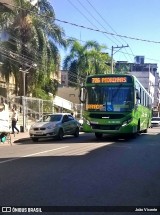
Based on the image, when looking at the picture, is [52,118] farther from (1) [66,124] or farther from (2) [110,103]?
(2) [110,103]

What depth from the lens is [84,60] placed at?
55.1m

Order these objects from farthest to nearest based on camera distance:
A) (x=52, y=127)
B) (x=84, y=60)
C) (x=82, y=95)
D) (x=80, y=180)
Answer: (x=84, y=60)
(x=52, y=127)
(x=82, y=95)
(x=80, y=180)

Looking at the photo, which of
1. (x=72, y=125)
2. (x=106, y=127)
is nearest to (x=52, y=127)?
(x=72, y=125)

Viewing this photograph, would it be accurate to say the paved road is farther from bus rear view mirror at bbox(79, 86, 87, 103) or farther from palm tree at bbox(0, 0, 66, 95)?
palm tree at bbox(0, 0, 66, 95)

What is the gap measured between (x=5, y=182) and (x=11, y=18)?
27.3 meters

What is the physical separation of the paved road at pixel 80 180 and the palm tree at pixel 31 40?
2131 cm

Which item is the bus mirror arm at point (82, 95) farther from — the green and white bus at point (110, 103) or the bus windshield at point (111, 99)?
the bus windshield at point (111, 99)

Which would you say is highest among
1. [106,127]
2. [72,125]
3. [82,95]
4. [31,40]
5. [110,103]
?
[31,40]

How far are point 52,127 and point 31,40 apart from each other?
13.6 m

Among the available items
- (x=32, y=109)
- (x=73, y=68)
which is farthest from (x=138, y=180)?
(x=73, y=68)

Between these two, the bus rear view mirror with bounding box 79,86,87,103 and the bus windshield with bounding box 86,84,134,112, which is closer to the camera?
the bus windshield with bounding box 86,84,134,112

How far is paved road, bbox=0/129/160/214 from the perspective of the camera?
24.6 feet

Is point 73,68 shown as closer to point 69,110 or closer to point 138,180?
point 69,110

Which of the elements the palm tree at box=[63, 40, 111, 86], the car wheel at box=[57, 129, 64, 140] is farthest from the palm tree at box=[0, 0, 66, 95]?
the palm tree at box=[63, 40, 111, 86]
